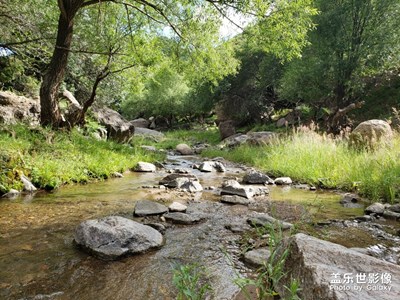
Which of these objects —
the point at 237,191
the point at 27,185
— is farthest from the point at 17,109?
the point at 237,191

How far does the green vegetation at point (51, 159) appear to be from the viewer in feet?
16.9

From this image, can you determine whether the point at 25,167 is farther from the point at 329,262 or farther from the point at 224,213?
the point at 329,262

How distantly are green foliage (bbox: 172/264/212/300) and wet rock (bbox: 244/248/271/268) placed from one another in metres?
0.42

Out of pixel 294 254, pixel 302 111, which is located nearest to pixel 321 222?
pixel 294 254

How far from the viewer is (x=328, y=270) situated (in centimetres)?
159

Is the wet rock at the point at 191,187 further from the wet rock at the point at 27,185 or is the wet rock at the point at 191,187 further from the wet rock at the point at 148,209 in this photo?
the wet rock at the point at 27,185

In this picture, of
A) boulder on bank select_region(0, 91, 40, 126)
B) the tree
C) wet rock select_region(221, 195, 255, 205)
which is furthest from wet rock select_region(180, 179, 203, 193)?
the tree

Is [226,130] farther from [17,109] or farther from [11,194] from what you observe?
[11,194]

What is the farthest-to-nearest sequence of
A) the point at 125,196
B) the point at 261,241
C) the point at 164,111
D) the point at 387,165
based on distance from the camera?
the point at 164,111
the point at 387,165
the point at 125,196
the point at 261,241

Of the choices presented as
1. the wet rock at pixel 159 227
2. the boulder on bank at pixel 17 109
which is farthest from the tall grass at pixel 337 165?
the boulder on bank at pixel 17 109

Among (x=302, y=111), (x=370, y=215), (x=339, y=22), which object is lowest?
(x=370, y=215)

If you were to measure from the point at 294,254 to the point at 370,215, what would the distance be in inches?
111

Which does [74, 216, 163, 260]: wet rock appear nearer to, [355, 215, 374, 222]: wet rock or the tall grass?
[355, 215, 374, 222]: wet rock

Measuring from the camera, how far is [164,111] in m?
32.7
